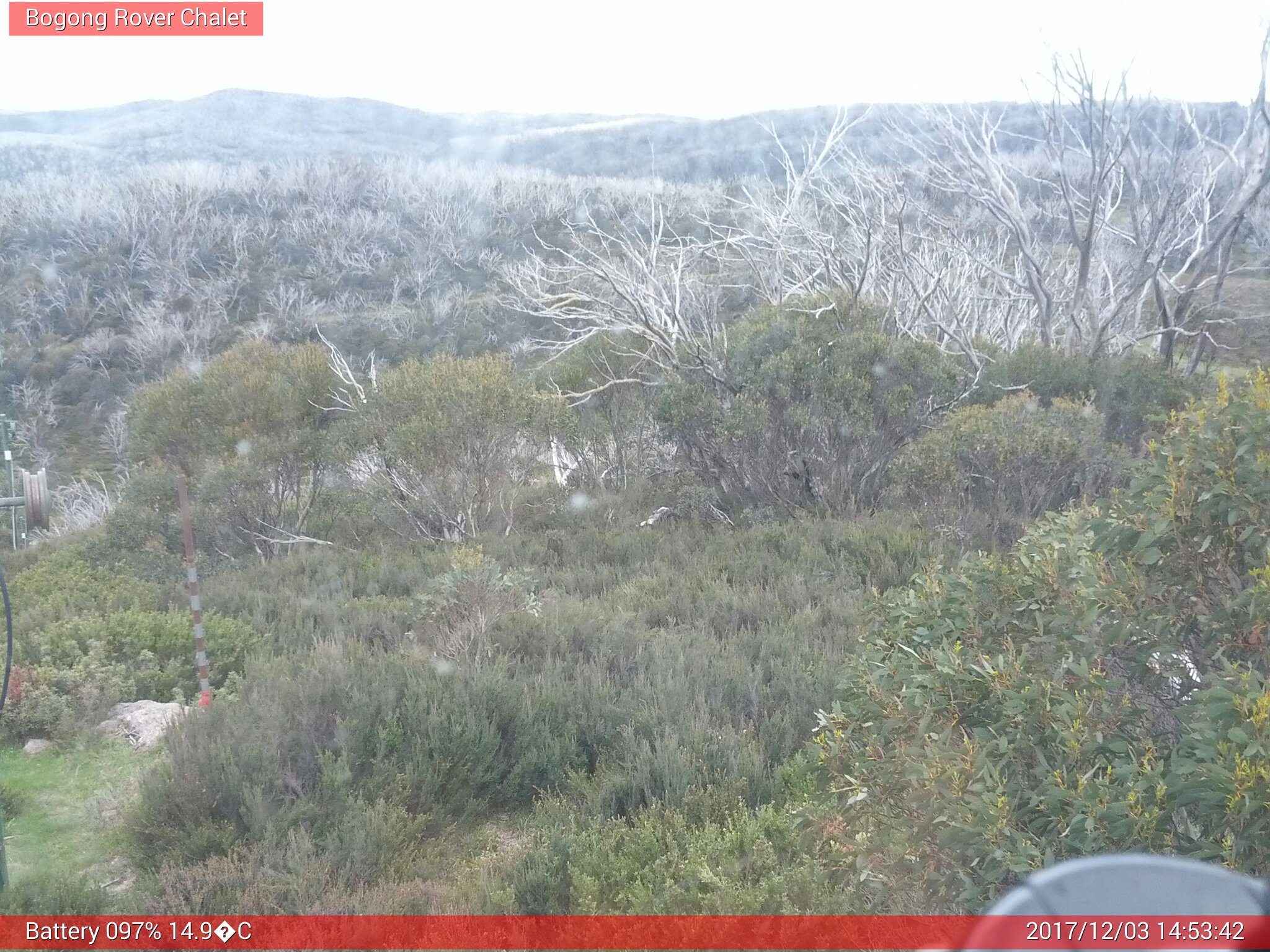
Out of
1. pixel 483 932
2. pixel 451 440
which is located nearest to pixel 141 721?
pixel 483 932

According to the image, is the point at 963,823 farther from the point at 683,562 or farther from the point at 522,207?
the point at 522,207

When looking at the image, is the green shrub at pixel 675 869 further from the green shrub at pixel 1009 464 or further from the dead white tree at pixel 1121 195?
the dead white tree at pixel 1121 195

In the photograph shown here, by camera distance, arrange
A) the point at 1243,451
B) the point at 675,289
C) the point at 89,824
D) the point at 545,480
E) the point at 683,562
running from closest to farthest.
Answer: the point at 1243,451 → the point at 89,824 → the point at 683,562 → the point at 675,289 → the point at 545,480

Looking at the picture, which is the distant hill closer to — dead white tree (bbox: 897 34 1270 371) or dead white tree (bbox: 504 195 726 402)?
dead white tree (bbox: 897 34 1270 371)

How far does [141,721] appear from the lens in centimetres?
552

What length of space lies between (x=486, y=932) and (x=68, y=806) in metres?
2.76

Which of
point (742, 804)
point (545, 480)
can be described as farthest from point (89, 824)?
point (545, 480)

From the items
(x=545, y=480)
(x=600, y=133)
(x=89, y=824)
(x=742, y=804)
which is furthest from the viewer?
(x=600, y=133)

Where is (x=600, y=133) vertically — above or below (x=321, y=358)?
above

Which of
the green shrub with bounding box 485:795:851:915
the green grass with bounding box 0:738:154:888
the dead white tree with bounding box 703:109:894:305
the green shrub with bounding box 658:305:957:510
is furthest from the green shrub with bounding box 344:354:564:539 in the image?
the green shrub with bounding box 485:795:851:915

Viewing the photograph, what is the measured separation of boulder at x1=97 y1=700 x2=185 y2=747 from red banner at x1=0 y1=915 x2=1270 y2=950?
2049mm

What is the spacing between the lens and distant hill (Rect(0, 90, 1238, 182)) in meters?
39.9

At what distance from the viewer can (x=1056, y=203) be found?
1884 cm

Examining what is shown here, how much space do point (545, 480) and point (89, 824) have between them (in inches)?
306
